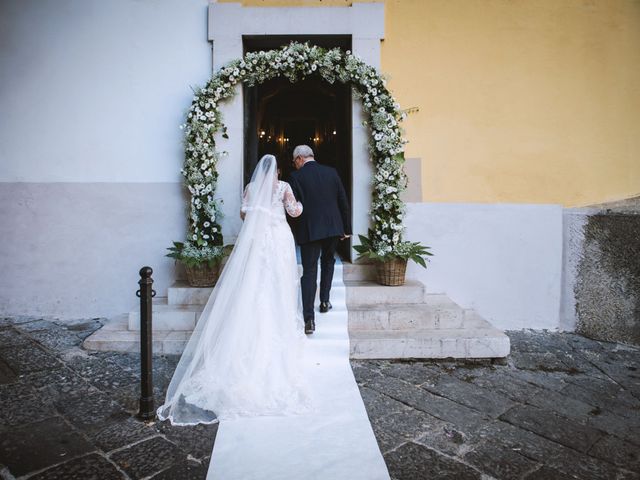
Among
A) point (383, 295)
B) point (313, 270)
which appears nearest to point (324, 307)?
point (313, 270)

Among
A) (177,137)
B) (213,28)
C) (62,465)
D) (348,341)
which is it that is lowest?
(62,465)

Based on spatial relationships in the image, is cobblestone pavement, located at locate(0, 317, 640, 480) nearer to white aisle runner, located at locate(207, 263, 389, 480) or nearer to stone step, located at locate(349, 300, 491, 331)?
white aisle runner, located at locate(207, 263, 389, 480)

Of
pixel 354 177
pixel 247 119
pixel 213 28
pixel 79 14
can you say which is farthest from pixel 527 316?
pixel 79 14

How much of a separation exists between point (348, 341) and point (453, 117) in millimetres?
2929

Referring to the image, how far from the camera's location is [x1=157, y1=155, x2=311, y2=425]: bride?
3078 mm

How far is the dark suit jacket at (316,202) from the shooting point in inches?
167

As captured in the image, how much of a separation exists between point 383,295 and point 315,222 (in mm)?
1184

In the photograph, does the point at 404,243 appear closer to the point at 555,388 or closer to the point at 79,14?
the point at 555,388

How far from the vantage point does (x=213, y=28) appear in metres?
5.20

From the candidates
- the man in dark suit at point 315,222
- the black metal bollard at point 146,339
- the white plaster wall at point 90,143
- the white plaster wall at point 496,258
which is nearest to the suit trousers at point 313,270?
the man in dark suit at point 315,222

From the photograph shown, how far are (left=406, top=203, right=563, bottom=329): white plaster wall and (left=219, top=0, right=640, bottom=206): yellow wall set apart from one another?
0.20 metres

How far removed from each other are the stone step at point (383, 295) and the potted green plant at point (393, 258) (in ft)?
0.41

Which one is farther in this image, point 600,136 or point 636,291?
Result: point 600,136

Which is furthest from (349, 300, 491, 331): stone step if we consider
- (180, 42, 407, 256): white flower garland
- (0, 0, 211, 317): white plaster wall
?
(0, 0, 211, 317): white plaster wall
